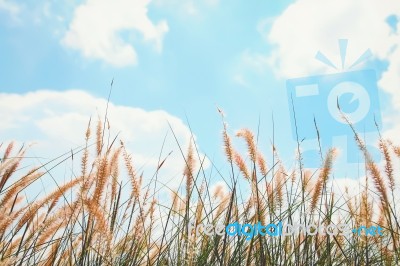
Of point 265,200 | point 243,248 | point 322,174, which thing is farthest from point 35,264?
point 322,174

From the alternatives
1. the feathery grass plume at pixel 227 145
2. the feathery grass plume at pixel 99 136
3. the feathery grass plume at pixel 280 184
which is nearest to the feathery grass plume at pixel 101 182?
the feathery grass plume at pixel 99 136

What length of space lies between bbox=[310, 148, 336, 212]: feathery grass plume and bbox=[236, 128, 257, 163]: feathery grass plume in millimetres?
332

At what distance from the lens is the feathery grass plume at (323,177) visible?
7.15 feet

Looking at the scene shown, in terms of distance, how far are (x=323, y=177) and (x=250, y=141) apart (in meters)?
0.39

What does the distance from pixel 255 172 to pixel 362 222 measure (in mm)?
597

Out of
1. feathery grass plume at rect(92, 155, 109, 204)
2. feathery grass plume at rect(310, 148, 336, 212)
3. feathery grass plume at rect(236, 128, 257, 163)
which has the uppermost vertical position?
feathery grass plume at rect(236, 128, 257, 163)

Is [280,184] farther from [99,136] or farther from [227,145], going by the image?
[99,136]

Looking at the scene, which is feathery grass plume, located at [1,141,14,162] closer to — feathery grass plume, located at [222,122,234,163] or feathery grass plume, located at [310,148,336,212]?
feathery grass plume, located at [222,122,234,163]

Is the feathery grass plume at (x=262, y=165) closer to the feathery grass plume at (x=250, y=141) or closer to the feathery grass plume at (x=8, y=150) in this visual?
the feathery grass plume at (x=250, y=141)

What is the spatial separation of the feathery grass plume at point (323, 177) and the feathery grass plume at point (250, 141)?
33cm

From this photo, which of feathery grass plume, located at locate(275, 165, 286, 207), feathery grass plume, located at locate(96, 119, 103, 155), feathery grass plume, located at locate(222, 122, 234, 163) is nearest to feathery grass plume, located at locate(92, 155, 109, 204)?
feathery grass plume, located at locate(96, 119, 103, 155)

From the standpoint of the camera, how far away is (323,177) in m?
2.19

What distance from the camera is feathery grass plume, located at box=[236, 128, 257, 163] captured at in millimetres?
2129

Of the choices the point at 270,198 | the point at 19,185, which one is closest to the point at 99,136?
the point at 19,185
